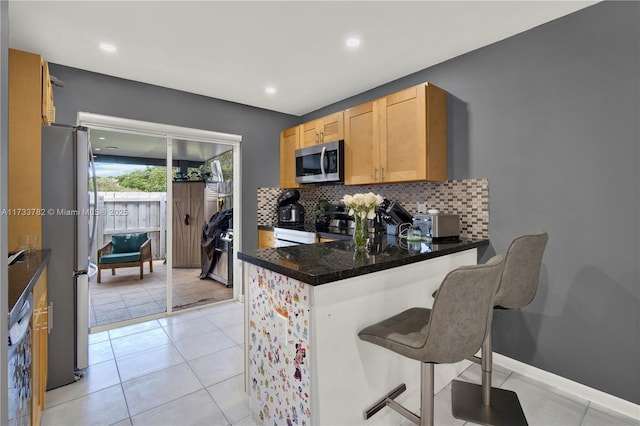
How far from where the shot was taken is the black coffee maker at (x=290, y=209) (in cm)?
415

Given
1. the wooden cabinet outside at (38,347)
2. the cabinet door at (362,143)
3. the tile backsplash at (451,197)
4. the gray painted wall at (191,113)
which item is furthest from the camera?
the cabinet door at (362,143)

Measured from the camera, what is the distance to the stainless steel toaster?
8.02 feet

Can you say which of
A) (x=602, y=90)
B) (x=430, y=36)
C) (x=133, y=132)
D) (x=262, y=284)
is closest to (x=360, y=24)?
(x=430, y=36)

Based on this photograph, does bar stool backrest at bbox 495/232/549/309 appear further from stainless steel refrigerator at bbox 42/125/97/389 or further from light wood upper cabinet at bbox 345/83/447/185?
stainless steel refrigerator at bbox 42/125/97/389

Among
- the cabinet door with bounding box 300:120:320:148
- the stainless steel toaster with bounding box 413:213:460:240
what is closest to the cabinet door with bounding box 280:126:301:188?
the cabinet door with bounding box 300:120:320:148

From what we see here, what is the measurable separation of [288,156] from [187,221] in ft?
5.01

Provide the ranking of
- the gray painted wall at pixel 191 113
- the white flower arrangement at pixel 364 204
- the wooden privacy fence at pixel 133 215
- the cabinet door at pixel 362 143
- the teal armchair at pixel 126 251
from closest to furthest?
1. the white flower arrangement at pixel 364 204
2. the gray painted wall at pixel 191 113
3. the cabinet door at pixel 362 143
4. the wooden privacy fence at pixel 133 215
5. the teal armchair at pixel 126 251

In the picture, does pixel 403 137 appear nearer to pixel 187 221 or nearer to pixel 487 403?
pixel 487 403

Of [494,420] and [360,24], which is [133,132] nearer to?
[360,24]

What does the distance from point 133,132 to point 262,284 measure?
2554 mm

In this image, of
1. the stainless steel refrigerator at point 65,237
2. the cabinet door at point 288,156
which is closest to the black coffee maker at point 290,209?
the cabinet door at point 288,156

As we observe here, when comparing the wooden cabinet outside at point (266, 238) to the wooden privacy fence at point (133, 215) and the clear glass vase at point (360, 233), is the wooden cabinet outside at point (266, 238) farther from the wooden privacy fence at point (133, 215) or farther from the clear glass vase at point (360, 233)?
the clear glass vase at point (360, 233)

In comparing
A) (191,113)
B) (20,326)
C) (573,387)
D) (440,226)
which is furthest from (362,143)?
(20,326)

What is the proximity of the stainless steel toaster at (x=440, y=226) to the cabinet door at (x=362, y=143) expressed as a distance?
27.8 inches
